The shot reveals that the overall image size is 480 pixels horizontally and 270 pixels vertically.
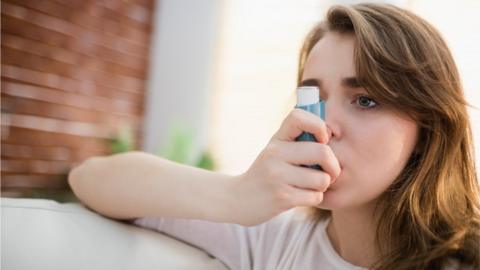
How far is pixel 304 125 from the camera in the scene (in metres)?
0.62

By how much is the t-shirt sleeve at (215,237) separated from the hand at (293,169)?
236mm

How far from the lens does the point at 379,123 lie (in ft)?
2.35

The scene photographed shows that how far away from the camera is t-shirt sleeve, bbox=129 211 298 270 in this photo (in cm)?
88

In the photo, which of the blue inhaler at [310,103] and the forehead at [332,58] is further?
the forehead at [332,58]

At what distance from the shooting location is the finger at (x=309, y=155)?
0.62 m

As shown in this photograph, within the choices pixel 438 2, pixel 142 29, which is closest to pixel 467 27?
pixel 438 2

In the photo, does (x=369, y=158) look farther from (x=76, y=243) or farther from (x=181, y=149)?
(x=181, y=149)

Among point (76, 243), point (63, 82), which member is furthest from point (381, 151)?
point (63, 82)

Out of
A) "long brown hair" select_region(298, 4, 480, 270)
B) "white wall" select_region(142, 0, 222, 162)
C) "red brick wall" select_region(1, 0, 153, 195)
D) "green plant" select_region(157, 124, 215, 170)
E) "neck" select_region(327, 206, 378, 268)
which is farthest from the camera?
"white wall" select_region(142, 0, 222, 162)

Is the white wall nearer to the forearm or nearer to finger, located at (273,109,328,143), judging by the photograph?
the forearm

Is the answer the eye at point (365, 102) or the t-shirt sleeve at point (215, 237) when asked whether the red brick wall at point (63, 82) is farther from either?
the eye at point (365, 102)

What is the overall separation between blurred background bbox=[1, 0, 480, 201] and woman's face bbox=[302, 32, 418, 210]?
5.33 ft

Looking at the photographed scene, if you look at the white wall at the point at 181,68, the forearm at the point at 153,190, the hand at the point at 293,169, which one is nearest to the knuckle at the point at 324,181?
the hand at the point at 293,169

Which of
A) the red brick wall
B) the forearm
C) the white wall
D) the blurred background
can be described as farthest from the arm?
A: the white wall
